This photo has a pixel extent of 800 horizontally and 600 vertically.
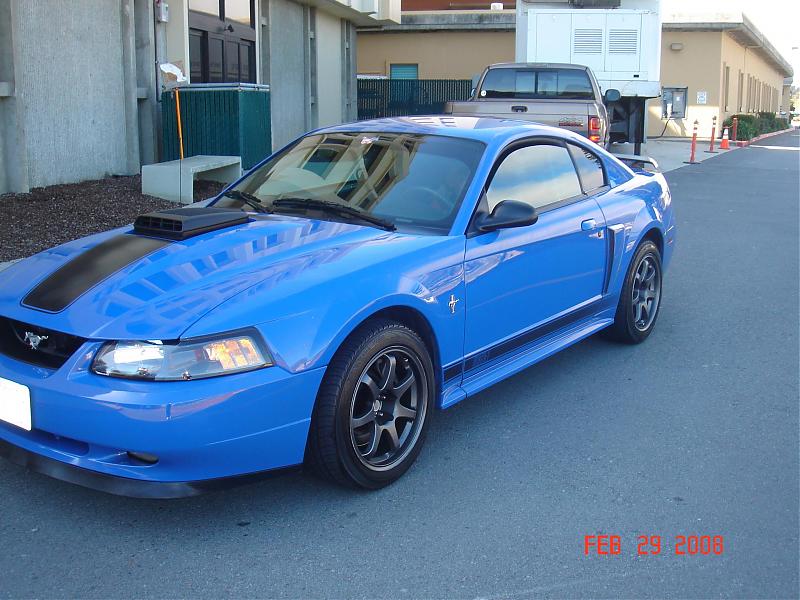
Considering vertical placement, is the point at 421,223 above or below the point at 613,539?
above

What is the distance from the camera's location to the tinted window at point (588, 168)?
5578mm

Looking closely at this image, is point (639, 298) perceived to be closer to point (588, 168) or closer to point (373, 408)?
point (588, 168)

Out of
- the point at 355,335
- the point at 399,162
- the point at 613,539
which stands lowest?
the point at 613,539

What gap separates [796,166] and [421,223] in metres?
20.8

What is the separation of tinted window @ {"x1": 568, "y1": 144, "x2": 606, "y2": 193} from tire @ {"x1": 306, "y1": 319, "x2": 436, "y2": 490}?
6.88ft

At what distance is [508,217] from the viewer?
4418 millimetres

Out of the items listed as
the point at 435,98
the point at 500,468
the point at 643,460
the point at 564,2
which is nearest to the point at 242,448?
the point at 500,468

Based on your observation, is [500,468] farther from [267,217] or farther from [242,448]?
[267,217]

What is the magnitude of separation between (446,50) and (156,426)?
3226 centimetres

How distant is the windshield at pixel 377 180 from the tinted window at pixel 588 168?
1020 mm

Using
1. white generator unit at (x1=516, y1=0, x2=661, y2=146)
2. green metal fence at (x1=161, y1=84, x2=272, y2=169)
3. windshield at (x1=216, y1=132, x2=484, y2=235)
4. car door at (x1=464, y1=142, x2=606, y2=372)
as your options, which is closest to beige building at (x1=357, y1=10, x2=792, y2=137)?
white generator unit at (x1=516, y1=0, x2=661, y2=146)

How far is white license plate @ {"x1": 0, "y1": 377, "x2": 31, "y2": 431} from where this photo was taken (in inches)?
132

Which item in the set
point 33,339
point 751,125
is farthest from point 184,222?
point 751,125

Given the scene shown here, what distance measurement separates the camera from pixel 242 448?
332cm
